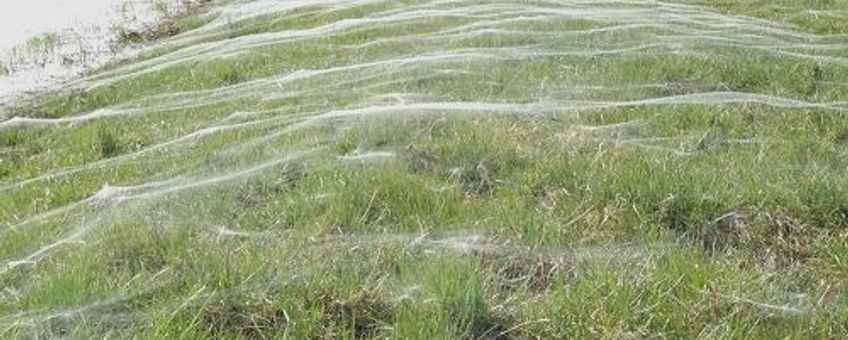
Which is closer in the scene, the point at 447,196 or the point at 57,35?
the point at 447,196

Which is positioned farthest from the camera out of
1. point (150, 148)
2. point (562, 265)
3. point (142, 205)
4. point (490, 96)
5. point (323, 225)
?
point (490, 96)

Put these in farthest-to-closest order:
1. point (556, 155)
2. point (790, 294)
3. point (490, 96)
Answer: point (490, 96), point (556, 155), point (790, 294)

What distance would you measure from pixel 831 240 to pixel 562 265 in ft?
6.25

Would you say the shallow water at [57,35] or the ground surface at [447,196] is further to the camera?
the shallow water at [57,35]

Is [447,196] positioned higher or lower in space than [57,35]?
lower

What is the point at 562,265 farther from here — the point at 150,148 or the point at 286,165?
the point at 150,148

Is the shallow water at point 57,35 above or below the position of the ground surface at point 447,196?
above

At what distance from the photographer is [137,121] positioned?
1146 cm

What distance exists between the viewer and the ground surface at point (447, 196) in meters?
5.50

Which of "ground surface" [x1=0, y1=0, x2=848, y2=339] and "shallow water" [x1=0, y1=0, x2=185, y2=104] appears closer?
"ground surface" [x1=0, y1=0, x2=848, y2=339]

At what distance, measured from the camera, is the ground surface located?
18.0 feet

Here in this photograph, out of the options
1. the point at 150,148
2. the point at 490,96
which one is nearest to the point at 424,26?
the point at 490,96

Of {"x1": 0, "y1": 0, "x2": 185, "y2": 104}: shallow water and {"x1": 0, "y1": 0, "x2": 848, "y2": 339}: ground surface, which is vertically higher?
{"x1": 0, "y1": 0, "x2": 185, "y2": 104}: shallow water

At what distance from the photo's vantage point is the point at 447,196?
752 cm
